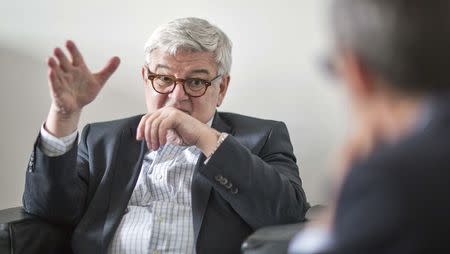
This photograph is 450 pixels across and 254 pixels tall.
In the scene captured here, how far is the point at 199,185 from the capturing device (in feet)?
4.73

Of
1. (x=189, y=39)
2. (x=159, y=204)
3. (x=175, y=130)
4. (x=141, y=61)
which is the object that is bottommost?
(x=159, y=204)

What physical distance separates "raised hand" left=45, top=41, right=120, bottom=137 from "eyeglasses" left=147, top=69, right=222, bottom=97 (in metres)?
0.28

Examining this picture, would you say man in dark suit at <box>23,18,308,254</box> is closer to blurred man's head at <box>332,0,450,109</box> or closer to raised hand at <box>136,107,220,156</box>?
raised hand at <box>136,107,220,156</box>

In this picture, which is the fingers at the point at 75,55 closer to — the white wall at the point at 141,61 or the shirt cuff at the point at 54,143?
the shirt cuff at the point at 54,143

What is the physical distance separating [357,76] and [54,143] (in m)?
0.99

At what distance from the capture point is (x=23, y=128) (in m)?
2.11

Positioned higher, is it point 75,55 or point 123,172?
point 75,55

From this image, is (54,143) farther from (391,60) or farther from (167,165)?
(391,60)

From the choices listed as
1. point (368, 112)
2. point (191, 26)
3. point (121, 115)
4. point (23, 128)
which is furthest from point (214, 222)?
point (23, 128)

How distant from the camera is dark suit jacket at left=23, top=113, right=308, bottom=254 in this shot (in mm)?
1277

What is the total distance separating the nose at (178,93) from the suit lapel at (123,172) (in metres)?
0.17

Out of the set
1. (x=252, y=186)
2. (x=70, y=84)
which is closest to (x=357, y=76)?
(x=252, y=186)

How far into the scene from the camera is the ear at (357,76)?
52 cm

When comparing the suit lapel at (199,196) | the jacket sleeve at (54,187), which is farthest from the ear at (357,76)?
the jacket sleeve at (54,187)
